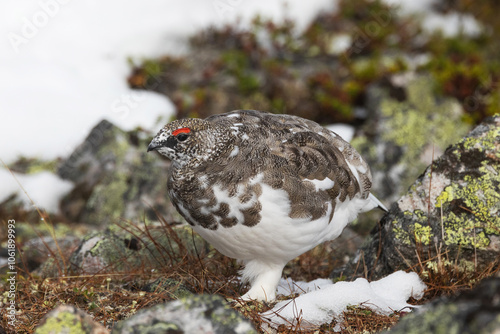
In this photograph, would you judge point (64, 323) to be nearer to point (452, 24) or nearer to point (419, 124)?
point (419, 124)

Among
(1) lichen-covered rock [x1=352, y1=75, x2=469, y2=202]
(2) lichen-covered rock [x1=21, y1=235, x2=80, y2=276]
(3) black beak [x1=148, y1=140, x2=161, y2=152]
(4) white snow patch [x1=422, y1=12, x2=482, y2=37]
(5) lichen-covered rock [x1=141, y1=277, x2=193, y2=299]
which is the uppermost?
(4) white snow patch [x1=422, y1=12, x2=482, y2=37]

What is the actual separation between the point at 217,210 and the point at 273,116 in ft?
2.78

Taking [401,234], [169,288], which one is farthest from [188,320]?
[401,234]

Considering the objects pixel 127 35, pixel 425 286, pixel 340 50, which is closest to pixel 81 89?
pixel 127 35

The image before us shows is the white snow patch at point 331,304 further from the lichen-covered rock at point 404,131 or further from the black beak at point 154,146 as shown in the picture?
the lichen-covered rock at point 404,131

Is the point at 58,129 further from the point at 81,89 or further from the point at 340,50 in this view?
the point at 340,50

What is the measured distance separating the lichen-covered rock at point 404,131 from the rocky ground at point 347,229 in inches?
A: 0.7

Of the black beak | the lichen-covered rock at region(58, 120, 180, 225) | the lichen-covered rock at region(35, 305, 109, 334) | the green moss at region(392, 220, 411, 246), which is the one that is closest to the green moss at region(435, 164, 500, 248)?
the green moss at region(392, 220, 411, 246)

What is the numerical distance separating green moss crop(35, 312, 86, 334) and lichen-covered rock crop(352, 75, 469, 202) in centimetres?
460

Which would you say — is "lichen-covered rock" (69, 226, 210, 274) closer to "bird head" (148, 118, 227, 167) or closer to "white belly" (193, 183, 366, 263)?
"white belly" (193, 183, 366, 263)

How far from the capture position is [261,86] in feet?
24.1

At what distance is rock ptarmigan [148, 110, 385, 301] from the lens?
2.80 metres

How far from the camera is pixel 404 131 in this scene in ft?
21.1

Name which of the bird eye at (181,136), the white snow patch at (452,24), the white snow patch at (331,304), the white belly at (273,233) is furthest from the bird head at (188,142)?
the white snow patch at (452,24)
